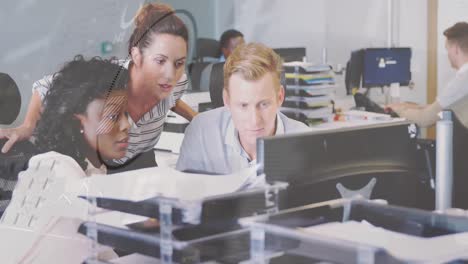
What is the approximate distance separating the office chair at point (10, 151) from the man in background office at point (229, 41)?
1.67 feet

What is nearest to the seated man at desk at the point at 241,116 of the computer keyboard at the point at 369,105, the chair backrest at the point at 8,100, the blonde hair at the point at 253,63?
the blonde hair at the point at 253,63

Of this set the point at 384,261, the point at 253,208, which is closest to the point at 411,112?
the point at 253,208

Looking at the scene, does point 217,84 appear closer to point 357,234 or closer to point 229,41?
point 229,41

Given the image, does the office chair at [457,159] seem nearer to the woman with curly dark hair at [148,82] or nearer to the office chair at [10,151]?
the woman with curly dark hair at [148,82]

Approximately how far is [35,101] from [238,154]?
1.68 ft

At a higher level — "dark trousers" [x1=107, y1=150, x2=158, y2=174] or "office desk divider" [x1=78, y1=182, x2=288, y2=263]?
"dark trousers" [x1=107, y1=150, x2=158, y2=174]

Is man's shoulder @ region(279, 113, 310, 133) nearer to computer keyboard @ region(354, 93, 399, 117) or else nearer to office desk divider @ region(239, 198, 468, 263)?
computer keyboard @ region(354, 93, 399, 117)

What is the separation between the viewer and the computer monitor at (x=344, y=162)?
1.23 meters

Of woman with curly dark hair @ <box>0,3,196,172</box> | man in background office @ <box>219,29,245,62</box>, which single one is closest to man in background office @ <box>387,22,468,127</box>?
man in background office @ <box>219,29,245,62</box>

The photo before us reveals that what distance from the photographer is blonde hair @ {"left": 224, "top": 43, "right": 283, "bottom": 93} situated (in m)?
1.62

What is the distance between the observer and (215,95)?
5.50 ft

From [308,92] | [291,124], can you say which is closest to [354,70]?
[308,92]

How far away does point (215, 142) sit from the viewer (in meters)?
1.69

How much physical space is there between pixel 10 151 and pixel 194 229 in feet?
2.35
